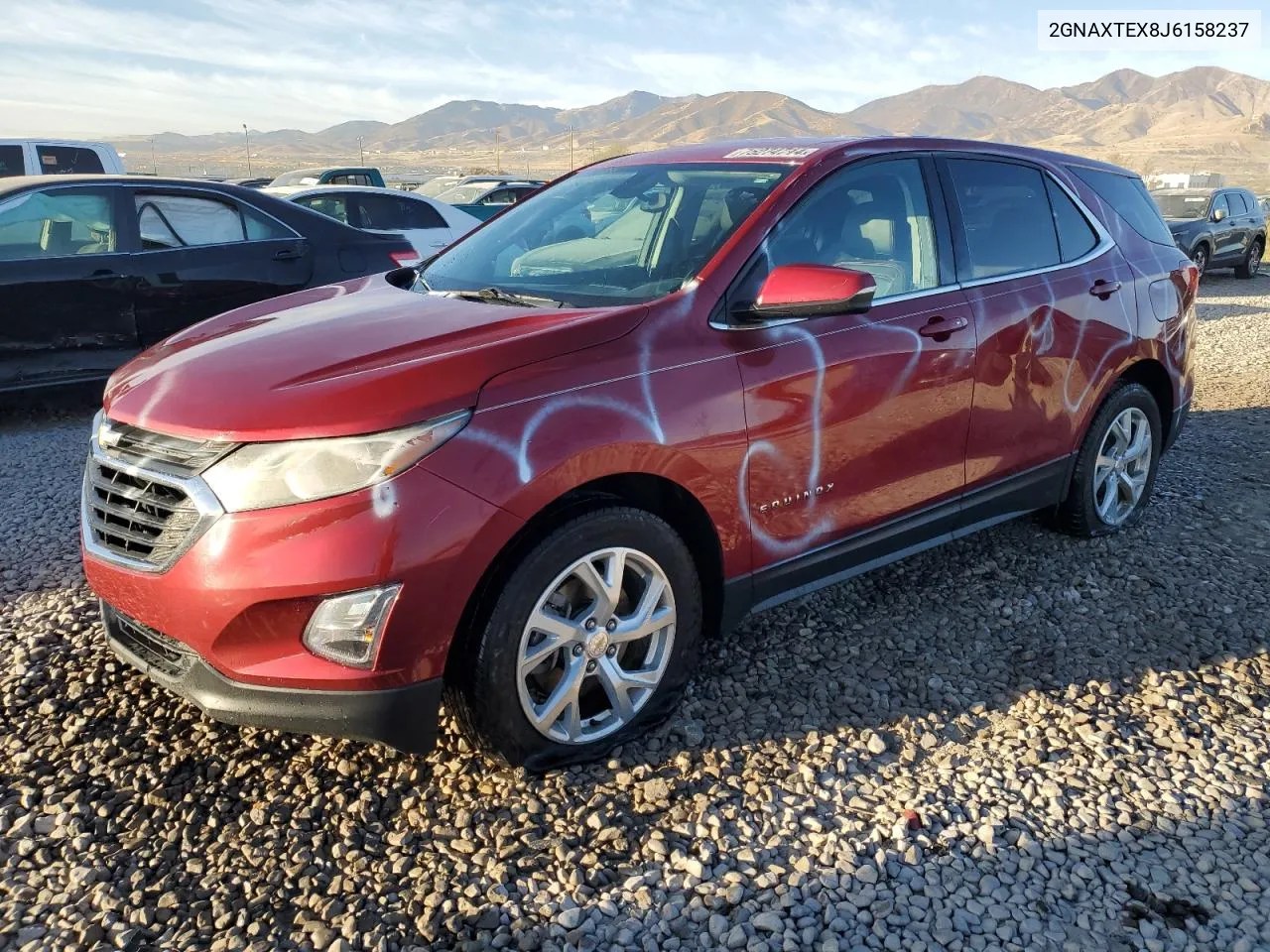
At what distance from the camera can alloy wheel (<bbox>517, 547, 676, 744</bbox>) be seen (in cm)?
264

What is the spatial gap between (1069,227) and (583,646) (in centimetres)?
297

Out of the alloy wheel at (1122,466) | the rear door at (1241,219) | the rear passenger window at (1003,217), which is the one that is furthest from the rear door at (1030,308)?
the rear door at (1241,219)

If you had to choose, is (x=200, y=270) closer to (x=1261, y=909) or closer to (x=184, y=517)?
(x=184, y=517)

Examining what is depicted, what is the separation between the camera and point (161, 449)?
2490 mm

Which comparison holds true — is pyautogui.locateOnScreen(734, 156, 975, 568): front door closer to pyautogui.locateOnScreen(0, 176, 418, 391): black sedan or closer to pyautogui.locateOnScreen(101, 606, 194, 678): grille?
pyautogui.locateOnScreen(101, 606, 194, 678): grille

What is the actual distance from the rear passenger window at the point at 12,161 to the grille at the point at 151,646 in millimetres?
11055

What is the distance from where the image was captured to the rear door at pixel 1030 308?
370 cm

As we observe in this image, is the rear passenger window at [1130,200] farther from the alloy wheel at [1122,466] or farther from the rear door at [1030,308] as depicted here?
the alloy wheel at [1122,466]

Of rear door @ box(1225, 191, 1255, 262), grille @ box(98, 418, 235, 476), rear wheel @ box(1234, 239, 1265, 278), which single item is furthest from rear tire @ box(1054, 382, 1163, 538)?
rear wheel @ box(1234, 239, 1265, 278)

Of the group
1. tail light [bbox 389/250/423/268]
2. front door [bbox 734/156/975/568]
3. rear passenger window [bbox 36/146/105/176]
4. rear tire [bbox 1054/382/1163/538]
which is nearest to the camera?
front door [bbox 734/156/975/568]

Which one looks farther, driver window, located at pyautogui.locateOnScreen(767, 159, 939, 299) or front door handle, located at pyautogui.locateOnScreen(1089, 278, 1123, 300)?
front door handle, located at pyautogui.locateOnScreen(1089, 278, 1123, 300)

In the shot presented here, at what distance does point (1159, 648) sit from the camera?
3.53 m

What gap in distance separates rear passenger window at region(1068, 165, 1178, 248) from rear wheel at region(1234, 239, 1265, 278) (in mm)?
15671

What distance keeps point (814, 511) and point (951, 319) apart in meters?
0.96
